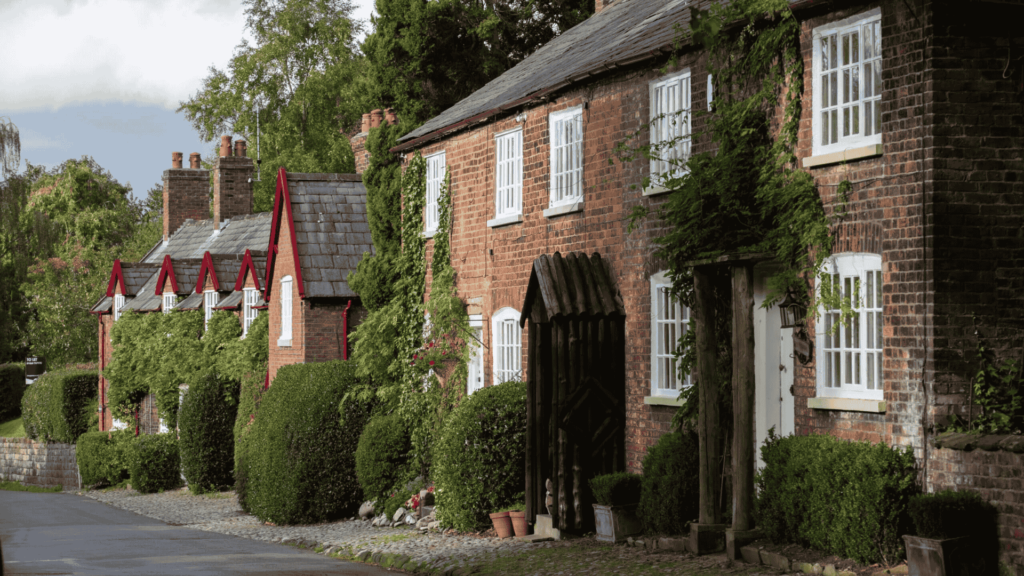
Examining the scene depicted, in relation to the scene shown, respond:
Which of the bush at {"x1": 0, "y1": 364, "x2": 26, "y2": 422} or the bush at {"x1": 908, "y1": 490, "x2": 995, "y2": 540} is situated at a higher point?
the bush at {"x1": 908, "y1": 490, "x2": 995, "y2": 540}

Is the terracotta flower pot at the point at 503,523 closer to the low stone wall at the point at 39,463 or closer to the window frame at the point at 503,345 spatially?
the window frame at the point at 503,345

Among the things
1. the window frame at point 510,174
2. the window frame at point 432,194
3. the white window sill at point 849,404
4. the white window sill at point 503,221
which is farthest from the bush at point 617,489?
the window frame at point 432,194

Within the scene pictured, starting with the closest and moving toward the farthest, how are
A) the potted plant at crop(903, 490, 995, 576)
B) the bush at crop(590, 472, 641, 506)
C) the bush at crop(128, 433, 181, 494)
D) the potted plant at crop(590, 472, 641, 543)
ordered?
the potted plant at crop(903, 490, 995, 576)
the potted plant at crop(590, 472, 641, 543)
the bush at crop(590, 472, 641, 506)
the bush at crop(128, 433, 181, 494)

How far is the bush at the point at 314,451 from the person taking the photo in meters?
22.7

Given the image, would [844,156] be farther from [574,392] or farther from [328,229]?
[328,229]

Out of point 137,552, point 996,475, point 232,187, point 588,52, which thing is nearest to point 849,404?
point 996,475

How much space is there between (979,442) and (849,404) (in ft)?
5.39

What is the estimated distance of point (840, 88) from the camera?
468 inches

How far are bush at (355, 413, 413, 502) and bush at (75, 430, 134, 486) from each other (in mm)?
19206

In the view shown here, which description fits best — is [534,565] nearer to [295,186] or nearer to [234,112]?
[295,186]

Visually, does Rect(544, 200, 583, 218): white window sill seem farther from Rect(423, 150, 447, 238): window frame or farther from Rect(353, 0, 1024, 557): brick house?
Rect(423, 150, 447, 238): window frame

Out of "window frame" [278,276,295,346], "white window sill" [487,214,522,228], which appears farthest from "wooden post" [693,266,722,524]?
"window frame" [278,276,295,346]

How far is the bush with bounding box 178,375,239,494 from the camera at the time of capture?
31.1 metres

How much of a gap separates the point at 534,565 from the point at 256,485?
12.9m
